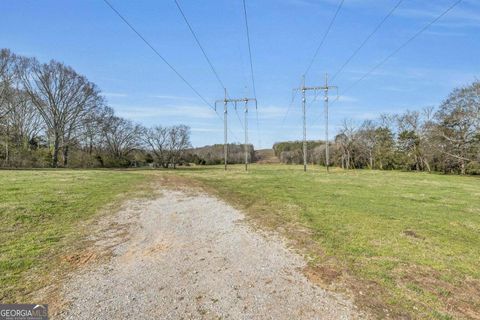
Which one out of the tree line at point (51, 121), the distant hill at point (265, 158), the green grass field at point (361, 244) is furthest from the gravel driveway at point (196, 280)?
the distant hill at point (265, 158)

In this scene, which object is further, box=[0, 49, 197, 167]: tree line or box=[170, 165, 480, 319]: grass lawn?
box=[0, 49, 197, 167]: tree line

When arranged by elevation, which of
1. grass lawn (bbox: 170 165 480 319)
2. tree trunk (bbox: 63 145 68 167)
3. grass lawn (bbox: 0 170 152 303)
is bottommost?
grass lawn (bbox: 170 165 480 319)

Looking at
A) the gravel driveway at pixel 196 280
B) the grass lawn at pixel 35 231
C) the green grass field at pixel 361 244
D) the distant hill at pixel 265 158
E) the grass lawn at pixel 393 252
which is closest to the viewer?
the gravel driveway at pixel 196 280

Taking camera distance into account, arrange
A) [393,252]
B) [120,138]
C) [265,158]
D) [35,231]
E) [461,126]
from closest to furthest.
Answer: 1. [393,252]
2. [35,231]
3. [461,126]
4. [120,138]
5. [265,158]

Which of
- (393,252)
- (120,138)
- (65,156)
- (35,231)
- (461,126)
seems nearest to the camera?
(393,252)

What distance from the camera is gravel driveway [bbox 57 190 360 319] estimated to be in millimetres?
3182

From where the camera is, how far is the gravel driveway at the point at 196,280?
10.4 ft

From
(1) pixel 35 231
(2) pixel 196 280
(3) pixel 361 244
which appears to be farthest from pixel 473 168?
(1) pixel 35 231

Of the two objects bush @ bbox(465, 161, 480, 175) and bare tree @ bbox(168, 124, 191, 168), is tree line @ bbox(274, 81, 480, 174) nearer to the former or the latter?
bush @ bbox(465, 161, 480, 175)

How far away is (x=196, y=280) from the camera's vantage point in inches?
155

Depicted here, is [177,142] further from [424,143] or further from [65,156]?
[424,143]

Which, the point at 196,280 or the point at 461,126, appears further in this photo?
the point at 461,126

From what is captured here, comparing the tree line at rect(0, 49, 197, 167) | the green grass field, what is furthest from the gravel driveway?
the tree line at rect(0, 49, 197, 167)

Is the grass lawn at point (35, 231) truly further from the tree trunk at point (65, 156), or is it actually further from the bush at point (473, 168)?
the bush at point (473, 168)
